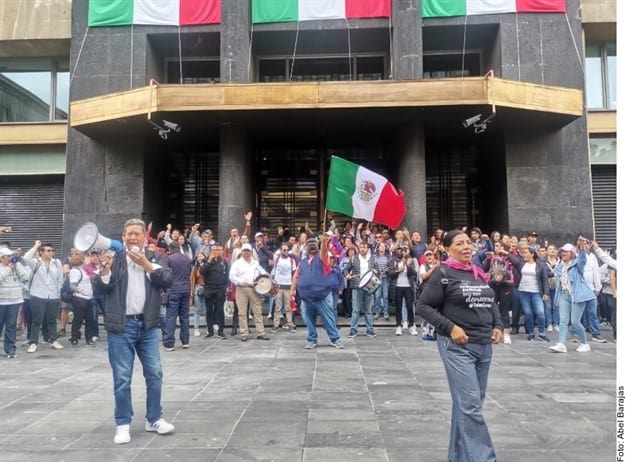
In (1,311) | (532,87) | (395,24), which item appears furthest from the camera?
(395,24)

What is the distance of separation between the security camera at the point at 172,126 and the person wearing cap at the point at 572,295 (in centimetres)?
1159

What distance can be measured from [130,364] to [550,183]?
1574cm

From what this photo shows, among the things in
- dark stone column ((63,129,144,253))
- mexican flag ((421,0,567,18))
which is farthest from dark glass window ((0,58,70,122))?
mexican flag ((421,0,567,18))

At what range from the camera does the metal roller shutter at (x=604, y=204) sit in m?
18.3

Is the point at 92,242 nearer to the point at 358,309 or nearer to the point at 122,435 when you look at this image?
the point at 122,435

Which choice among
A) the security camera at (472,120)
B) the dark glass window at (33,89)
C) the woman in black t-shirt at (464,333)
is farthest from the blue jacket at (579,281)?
the dark glass window at (33,89)

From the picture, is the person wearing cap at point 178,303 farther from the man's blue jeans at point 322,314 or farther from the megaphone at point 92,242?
the megaphone at point 92,242

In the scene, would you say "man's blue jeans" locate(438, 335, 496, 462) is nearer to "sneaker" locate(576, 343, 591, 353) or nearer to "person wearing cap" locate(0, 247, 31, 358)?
"sneaker" locate(576, 343, 591, 353)

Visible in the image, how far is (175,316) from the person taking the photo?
10.2 meters

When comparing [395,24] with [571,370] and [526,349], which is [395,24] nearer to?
[526,349]

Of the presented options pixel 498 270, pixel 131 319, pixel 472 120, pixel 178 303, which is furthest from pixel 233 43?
pixel 131 319

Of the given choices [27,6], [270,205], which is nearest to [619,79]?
[270,205]

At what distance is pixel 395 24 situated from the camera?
1703 cm

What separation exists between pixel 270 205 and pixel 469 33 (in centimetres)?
955
